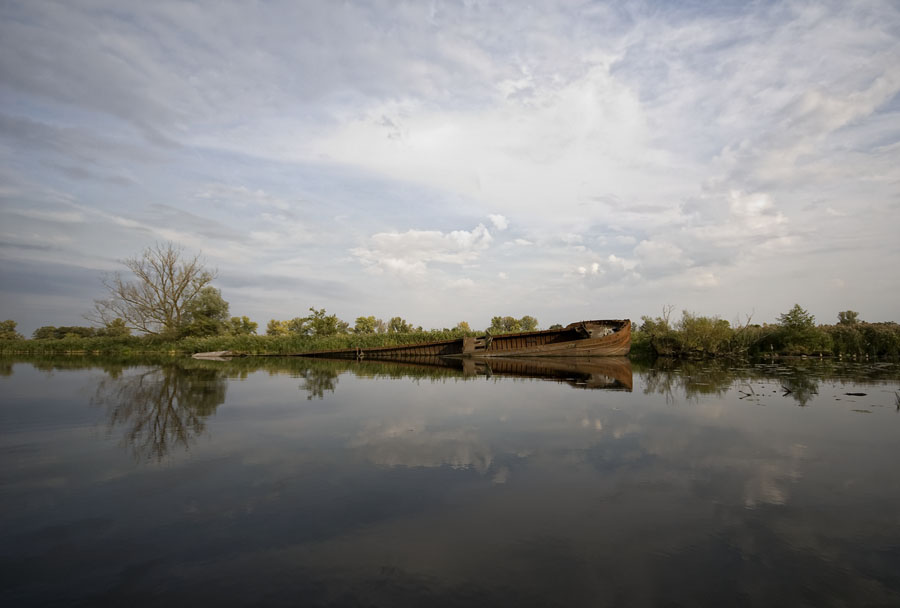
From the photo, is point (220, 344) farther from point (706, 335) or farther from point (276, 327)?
point (706, 335)

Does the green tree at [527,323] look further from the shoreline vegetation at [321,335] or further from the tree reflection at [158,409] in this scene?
the tree reflection at [158,409]

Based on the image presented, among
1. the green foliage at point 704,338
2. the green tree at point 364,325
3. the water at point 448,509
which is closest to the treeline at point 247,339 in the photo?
the green tree at point 364,325

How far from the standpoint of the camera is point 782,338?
29562mm

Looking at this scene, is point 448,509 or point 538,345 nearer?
point 448,509

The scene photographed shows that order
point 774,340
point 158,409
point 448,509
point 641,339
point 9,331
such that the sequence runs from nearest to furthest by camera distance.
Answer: point 448,509 < point 158,409 < point 774,340 < point 641,339 < point 9,331

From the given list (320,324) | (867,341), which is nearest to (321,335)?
(320,324)

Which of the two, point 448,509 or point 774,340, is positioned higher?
point 774,340

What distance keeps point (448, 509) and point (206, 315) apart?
49917 millimetres

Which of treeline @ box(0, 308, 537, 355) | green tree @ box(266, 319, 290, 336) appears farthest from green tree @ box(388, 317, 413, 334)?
green tree @ box(266, 319, 290, 336)

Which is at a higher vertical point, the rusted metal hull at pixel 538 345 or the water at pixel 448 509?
the rusted metal hull at pixel 538 345

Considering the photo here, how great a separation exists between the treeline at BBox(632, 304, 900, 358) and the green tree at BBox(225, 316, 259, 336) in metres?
43.6

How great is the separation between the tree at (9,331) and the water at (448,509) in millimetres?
58647

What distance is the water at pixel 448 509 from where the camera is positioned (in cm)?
287

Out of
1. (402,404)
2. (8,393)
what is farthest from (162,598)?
(8,393)
